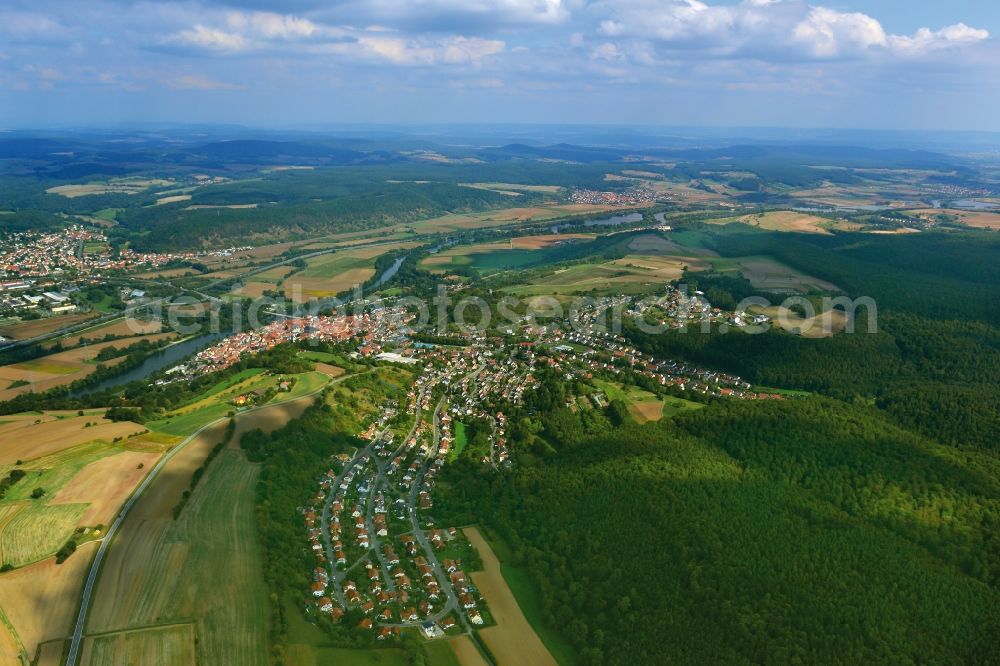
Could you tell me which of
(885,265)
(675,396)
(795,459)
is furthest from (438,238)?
(795,459)

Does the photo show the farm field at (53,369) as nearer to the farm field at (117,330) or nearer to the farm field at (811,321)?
the farm field at (117,330)

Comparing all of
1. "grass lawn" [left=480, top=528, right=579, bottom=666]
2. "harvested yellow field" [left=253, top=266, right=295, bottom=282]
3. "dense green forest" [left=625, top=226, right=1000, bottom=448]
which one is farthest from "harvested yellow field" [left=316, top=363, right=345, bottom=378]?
"harvested yellow field" [left=253, top=266, right=295, bottom=282]

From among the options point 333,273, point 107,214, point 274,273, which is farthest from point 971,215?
point 107,214

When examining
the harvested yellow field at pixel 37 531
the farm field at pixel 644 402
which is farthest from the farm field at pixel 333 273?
the harvested yellow field at pixel 37 531

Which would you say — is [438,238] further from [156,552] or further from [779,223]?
[156,552]

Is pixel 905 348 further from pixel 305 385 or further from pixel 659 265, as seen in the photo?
pixel 305 385

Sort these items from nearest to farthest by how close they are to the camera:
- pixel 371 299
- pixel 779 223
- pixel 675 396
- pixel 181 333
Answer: pixel 675 396
pixel 181 333
pixel 371 299
pixel 779 223

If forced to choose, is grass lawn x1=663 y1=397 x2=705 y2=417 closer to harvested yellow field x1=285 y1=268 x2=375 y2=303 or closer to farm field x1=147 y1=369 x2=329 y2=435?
farm field x1=147 y1=369 x2=329 y2=435
